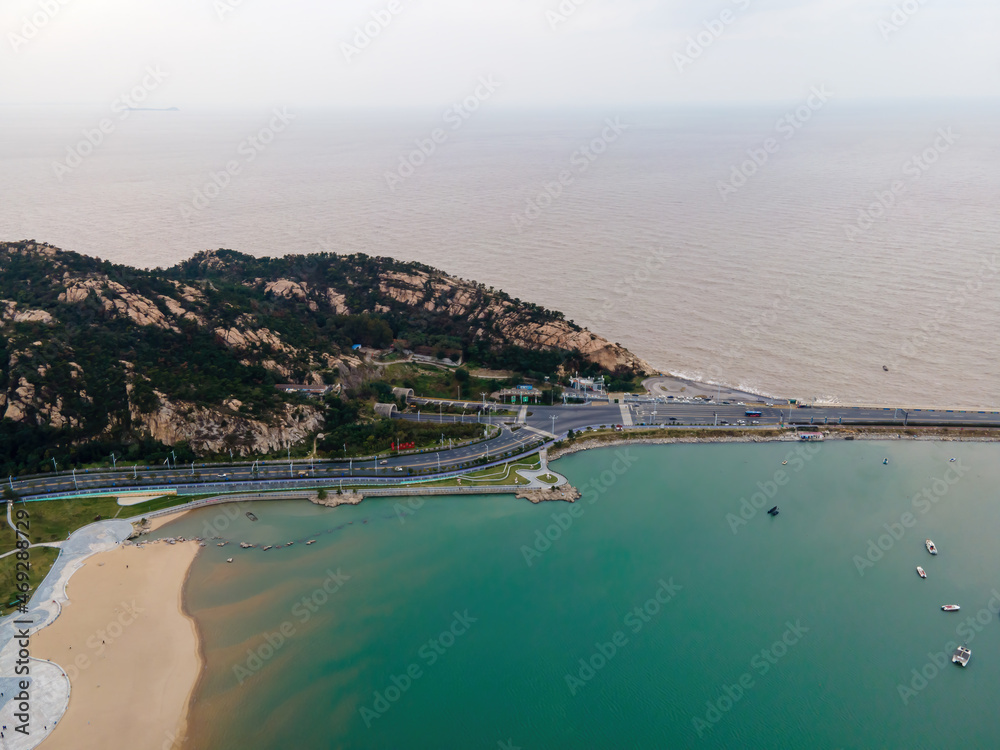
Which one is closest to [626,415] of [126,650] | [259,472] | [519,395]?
[519,395]

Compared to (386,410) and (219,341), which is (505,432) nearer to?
(386,410)

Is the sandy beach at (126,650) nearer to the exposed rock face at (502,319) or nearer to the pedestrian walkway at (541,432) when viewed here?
the pedestrian walkway at (541,432)

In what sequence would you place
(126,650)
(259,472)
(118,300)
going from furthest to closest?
(118,300), (259,472), (126,650)

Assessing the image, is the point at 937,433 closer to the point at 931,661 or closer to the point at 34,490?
the point at 931,661

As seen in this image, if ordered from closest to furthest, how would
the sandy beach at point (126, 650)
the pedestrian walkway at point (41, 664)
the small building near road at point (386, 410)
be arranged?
the pedestrian walkway at point (41, 664)
the sandy beach at point (126, 650)
the small building near road at point (386, 410)

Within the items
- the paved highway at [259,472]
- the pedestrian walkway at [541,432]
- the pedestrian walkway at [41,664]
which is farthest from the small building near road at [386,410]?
the pedestrian walkway at [41,664]

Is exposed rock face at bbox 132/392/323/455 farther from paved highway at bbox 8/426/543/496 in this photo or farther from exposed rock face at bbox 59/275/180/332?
exposed rock face at bbox 59/275/180/332
